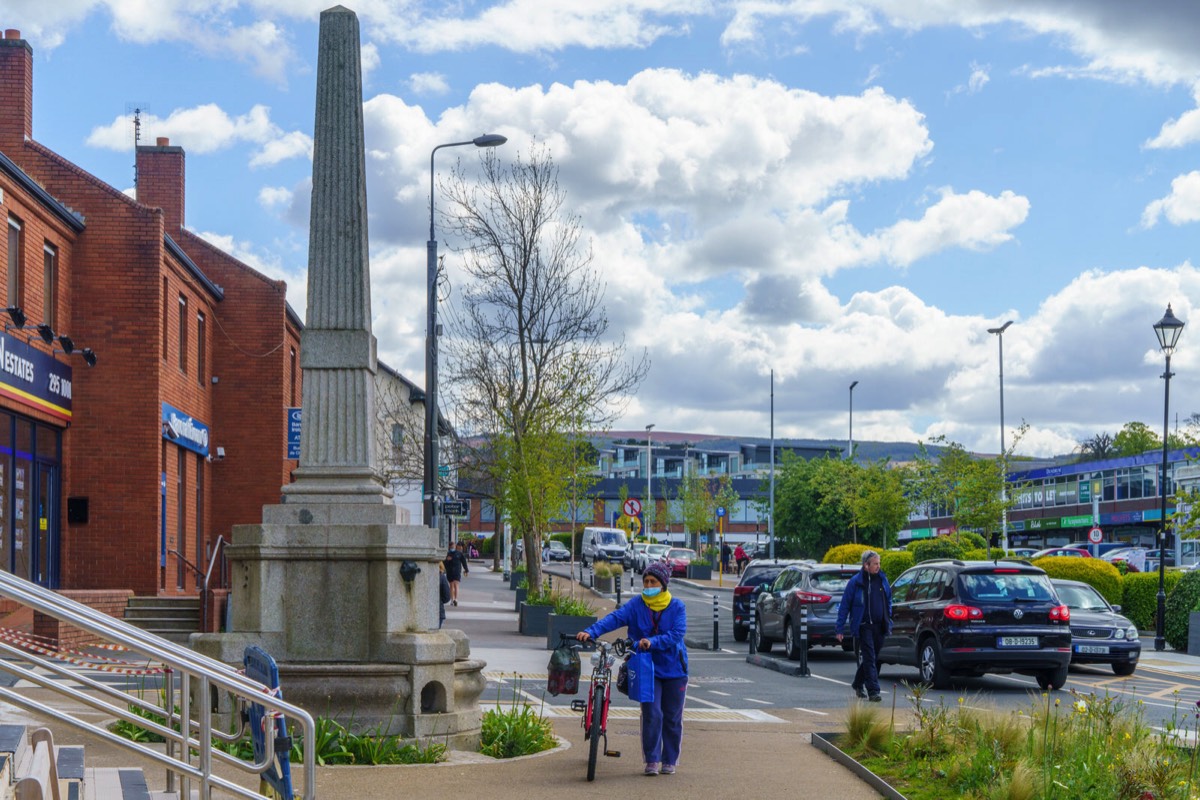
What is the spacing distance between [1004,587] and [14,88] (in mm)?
19783

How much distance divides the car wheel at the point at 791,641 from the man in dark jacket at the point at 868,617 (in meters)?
6.48

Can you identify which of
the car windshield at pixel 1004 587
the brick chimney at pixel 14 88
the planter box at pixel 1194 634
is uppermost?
the brick chimney at pixel 14 88

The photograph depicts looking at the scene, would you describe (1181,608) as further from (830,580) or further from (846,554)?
(846,554)

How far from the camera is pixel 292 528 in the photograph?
1148cm

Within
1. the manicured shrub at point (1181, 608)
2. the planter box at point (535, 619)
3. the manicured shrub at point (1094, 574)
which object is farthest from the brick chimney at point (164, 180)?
the manicured shrub at point (1181, 608)

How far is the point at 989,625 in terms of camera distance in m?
18.6

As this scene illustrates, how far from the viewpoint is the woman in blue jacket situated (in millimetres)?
10844

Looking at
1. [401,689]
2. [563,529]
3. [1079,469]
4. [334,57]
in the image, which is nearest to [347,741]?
[401,689]

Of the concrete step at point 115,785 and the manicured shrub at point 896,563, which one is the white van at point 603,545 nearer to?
the manicured shrub at point 896,563

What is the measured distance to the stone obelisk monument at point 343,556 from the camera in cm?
1127

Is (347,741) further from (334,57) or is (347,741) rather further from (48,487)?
(48,487)

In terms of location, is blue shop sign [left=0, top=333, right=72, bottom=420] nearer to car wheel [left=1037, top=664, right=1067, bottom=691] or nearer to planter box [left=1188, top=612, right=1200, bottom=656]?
car wheel [left=1037, top=664, right=1067, bottom=691]

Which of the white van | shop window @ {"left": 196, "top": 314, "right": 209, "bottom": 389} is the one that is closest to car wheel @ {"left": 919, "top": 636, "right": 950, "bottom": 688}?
shop window @ {"left": 196, "top": 314, "right": 209, "bottom": 389}

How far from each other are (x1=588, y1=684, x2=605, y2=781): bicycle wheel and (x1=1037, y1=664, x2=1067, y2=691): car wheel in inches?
394
